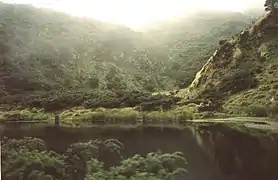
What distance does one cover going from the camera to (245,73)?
402 cm

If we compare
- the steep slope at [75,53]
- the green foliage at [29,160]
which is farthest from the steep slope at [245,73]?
the green foliage at [29,160]

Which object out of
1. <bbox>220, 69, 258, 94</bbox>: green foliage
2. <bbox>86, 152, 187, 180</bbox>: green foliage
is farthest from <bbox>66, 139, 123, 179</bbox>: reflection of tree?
<bbox>220, 69, 258, 94</bbox>: green foliage

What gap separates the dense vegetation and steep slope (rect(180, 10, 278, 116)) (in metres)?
0.66

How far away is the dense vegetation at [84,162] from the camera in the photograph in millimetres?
3805

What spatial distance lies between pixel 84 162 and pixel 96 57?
99cm

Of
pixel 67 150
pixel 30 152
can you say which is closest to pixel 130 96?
pixel 67 150

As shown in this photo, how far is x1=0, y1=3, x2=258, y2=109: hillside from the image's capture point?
13.8 ft

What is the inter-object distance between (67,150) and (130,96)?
0.74 meters

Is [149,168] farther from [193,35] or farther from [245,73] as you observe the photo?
[193,35]

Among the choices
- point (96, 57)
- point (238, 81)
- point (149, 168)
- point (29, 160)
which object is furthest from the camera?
point (96, 57)

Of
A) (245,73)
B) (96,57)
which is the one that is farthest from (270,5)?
(96,57)

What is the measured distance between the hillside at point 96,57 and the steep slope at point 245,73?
116 mm

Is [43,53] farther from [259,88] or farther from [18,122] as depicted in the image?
[259,88]

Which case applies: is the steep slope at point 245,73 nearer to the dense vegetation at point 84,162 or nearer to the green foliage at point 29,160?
the dense vegetation at point 84,162
